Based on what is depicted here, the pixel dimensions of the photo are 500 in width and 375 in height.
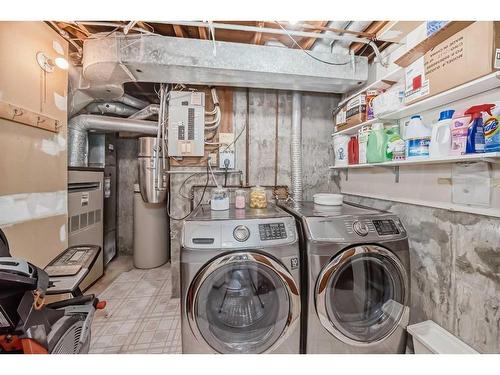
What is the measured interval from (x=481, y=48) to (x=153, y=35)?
204 cm

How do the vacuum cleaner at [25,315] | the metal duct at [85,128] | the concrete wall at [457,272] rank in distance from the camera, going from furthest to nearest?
the metal duct at [85,128]
the concrete wall at [457,272]
the vacuum cleaner at [25,315]

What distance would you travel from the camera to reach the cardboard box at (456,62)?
3.07 ft

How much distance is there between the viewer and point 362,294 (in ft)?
4.51

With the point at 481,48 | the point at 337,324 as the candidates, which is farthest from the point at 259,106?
the point at 337,324

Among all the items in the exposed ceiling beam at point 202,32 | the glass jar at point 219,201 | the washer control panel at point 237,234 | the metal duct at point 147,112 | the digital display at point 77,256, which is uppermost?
the exposed ceiling beam at point 202,32

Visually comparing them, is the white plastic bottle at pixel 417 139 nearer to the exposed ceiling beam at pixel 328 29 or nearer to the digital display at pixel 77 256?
the exposed ceiling beam at pixel 328 29

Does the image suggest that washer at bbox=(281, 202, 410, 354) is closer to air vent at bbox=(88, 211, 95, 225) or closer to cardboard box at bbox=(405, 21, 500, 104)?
cardboard box at bbox=(405, 21, 500, 104)

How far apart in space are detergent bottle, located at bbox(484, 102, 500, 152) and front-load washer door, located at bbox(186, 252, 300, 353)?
1.16 m

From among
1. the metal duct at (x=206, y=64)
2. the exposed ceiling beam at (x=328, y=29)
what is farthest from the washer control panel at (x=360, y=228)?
the exposed ceiling beam at (x=328, y=29)

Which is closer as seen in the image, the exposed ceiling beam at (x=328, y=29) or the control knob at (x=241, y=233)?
the control knob at (x=241, y=233)

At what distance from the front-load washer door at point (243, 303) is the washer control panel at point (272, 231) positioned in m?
0.12

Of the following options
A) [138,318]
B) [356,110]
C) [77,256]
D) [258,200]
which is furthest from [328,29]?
[138,318]
